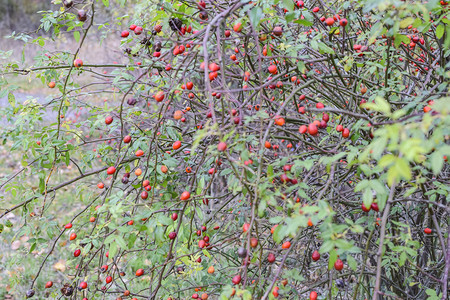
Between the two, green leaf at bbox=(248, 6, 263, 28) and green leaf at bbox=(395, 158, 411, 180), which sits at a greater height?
green leaf at bbox=(248, 6, 263, 28)

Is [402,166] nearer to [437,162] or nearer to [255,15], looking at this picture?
[437,162]

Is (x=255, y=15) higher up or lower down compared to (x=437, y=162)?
higher up

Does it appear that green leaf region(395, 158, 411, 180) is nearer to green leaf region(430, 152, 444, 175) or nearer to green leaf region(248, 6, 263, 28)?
green leaf region(430, 152, 444, 175)

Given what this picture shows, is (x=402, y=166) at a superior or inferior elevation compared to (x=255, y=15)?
inferior

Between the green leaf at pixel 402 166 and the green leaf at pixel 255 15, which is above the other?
the green leaf at pixel 255 15

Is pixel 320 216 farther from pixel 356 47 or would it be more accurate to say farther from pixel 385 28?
pixel 356 47

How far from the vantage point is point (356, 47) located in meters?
1.85

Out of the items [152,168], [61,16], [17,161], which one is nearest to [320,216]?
[152,168]

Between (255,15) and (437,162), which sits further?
(255,15)

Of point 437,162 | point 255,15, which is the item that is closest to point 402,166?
point 437,162

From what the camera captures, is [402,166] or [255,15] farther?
[255,15]

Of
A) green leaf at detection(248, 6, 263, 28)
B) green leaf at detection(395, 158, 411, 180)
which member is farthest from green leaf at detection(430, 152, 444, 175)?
green leaf at detection(248, 6, 263, 28)

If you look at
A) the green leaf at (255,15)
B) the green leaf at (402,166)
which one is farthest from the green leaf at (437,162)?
the green leaf at (255,15)

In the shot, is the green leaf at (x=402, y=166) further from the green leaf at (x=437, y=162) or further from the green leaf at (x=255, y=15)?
the green leaf at (x=255, y=15)
